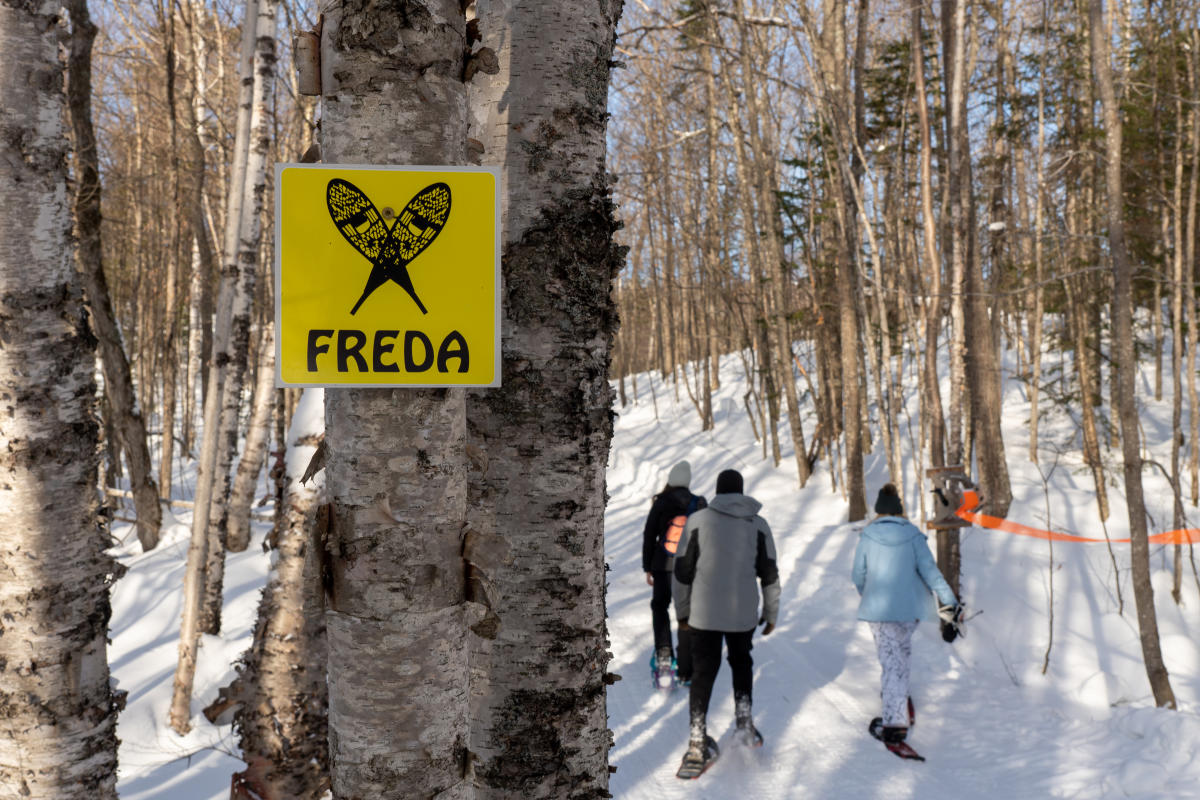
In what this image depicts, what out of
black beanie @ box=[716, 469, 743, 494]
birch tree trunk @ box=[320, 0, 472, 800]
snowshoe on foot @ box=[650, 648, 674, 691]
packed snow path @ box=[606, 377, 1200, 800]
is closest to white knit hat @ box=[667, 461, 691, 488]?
black beanie @ box=[716, 469, 743, 494]

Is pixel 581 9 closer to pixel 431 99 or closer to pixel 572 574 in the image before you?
pixel 431 99

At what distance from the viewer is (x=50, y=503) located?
2734 millimetres

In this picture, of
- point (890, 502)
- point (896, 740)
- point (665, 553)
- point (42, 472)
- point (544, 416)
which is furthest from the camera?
point (665, 553)

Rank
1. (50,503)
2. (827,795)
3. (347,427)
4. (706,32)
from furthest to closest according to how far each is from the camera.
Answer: (706,32), (827,795), (50,503), (347,427)

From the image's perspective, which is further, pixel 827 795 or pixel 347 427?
pixel 827 795

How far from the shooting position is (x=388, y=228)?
1.31 metres

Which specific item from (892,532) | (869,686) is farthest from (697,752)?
(869,686)

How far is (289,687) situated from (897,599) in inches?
160

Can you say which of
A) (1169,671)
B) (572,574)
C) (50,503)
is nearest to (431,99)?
(572,574)

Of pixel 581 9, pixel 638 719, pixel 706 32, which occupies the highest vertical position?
pixel 706 32

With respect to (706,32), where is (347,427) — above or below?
below

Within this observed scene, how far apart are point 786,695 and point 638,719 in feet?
4.18

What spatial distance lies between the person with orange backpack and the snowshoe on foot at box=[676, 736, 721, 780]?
43.2 inches

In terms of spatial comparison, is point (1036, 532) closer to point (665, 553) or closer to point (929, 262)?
point (929, 262)
